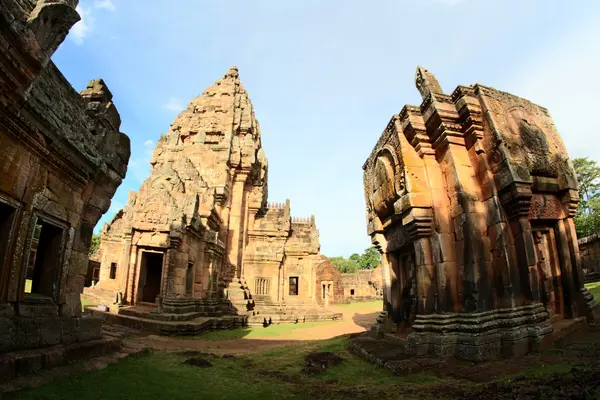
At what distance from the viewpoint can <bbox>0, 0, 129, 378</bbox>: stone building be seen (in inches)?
133

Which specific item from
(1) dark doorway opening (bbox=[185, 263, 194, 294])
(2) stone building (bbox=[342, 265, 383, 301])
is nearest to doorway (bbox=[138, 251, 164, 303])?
(1) dark doorway opening (bbox=[185, 263, 194, 294])

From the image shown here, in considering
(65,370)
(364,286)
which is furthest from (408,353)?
(364,286)

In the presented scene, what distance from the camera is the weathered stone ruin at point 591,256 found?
51.1 feet

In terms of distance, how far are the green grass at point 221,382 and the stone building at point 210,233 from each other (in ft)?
24.6

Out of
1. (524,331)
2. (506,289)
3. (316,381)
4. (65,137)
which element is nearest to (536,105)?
(506,289)

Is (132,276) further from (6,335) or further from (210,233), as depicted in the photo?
(6,335)

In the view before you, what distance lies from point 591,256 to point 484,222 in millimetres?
14127

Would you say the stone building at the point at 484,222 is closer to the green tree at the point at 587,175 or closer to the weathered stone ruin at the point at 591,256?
the weathered stone ruin at the point at 591,256

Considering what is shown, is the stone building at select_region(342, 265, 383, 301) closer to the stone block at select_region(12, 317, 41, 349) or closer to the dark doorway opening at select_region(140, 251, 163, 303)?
the dark doorway opening at select_region(140, 251, 163, 303)

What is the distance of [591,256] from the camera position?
16047mm

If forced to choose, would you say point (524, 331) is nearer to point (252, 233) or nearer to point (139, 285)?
point (139, 285)

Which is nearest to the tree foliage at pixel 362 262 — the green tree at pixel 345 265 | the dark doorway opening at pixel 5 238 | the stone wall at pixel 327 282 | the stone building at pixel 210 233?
the green tree at pixel 345 265

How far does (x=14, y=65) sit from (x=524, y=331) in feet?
24.8

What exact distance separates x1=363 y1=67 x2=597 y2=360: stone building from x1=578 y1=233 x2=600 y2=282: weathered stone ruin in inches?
465
